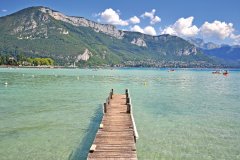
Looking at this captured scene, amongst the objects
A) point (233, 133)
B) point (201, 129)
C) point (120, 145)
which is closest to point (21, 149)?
point (120, 145)

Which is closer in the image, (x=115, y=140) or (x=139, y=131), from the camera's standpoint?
(x=115, y=140)

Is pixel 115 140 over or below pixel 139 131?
over

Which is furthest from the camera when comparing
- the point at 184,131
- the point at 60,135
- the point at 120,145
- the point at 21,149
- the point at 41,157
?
the point at 184,131

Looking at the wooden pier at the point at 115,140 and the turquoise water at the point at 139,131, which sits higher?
the wooden pier at the point at 115,140

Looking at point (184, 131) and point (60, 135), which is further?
point (184, 131)

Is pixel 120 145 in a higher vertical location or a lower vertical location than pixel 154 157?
higher

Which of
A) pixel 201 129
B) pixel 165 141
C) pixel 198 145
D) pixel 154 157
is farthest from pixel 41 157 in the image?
pixel 201 129

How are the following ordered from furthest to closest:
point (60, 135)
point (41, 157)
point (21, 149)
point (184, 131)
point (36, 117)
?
point (36, 117), point (184, 131), point (60, 135), point (21, 149), point (41, 157)

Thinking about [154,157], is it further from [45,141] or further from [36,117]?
[36,117]

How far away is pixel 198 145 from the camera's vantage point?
22.7 metres

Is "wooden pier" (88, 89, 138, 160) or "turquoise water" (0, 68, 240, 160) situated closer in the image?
"wooden pier" (88, 89, 138, 160)

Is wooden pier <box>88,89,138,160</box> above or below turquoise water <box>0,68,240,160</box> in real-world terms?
above

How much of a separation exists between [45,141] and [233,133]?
655 inches

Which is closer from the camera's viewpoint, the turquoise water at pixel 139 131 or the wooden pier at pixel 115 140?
the wooden pier at pixel 115 140
